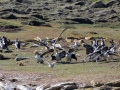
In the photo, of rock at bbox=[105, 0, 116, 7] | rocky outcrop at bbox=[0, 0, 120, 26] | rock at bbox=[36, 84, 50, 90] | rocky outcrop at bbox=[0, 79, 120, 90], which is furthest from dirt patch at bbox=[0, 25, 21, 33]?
rock at bbox=[105, 0, 116, 7]

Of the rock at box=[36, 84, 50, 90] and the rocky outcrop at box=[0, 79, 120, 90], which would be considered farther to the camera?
the rock at box=[36, 84, 50, 90]

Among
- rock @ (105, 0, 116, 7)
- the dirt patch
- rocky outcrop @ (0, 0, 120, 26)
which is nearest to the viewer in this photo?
the dirt patch

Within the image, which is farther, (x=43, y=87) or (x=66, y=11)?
(x=66, y=11)

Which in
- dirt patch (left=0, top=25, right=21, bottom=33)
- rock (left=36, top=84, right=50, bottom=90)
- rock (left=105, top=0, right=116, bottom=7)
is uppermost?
rock (left=36, top=84, right=50, bottom=90)

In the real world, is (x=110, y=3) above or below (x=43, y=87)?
below

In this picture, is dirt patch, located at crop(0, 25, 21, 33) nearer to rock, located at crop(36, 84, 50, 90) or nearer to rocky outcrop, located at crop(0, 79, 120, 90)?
rocky outcrop, located at crop(0, 79, 120, 90)

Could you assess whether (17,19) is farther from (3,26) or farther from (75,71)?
(75,71)

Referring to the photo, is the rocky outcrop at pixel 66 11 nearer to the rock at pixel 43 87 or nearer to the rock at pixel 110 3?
the rock at pixel 110 3

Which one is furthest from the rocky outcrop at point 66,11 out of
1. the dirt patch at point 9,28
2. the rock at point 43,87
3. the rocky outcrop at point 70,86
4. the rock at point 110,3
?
the rock at point 43,87

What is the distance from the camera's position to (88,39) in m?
46.2

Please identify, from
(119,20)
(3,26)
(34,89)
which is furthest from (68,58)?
(119,20)

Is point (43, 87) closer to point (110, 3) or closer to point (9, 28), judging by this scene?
point (9, 28)

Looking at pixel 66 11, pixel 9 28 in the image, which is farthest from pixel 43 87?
pixel 66 11

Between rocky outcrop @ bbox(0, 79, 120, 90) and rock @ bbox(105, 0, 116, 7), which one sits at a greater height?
rocky outcrop @ bbox(0, 79, 120, 90)
